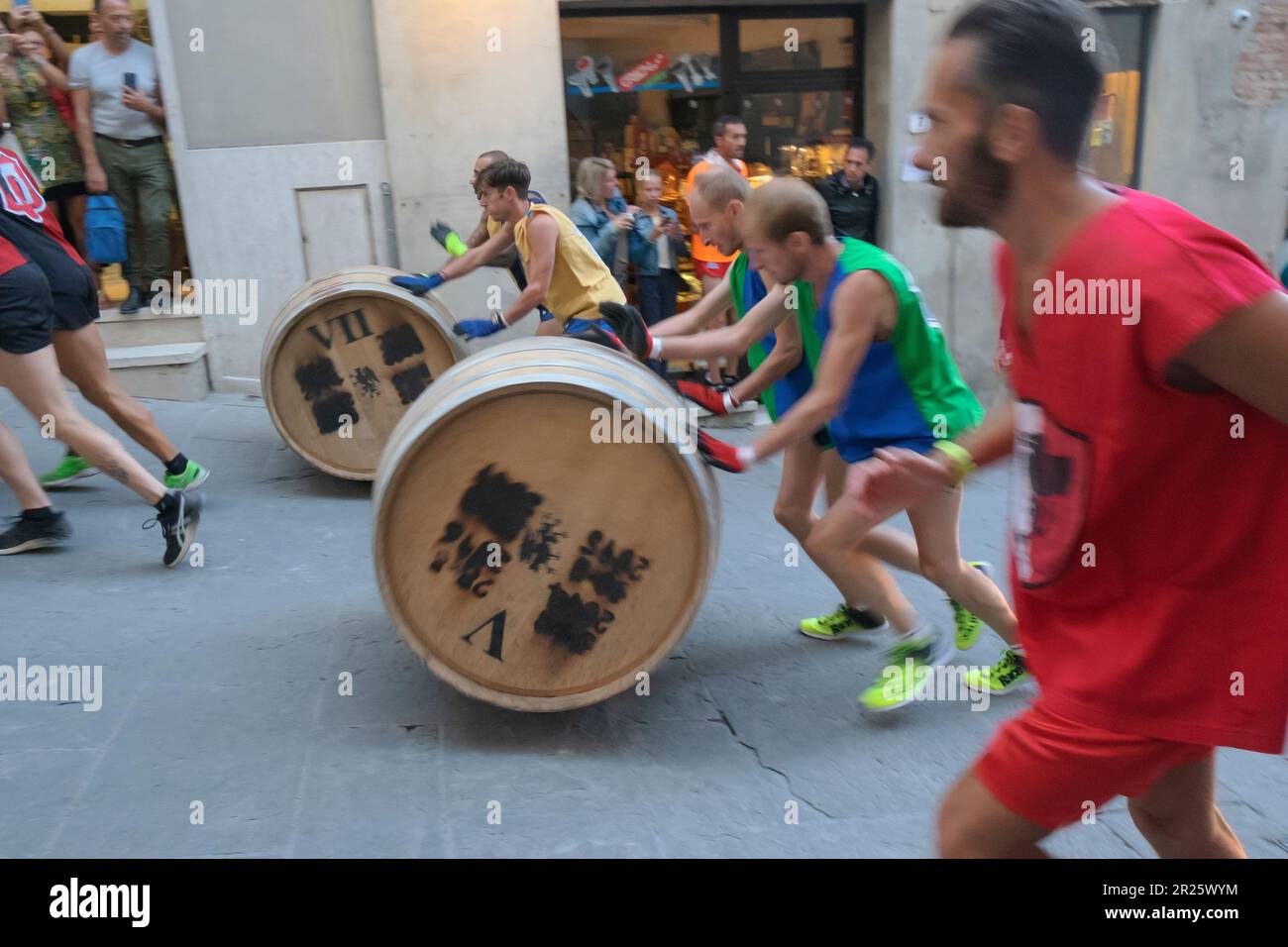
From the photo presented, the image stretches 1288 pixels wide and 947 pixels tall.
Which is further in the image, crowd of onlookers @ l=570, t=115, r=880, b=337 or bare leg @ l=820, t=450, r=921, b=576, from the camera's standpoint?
crowd of onlookers @ l=570, t=115, r=880, b=337

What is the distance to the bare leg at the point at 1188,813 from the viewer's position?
6.40 ft

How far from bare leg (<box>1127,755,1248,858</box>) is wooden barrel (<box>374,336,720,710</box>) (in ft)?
5.31

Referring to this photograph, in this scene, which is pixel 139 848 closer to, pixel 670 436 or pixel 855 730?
pixel 670 436

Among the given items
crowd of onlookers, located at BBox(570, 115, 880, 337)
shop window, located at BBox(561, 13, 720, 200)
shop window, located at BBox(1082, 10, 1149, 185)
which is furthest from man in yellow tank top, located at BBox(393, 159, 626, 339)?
shop window, located at BBox(1082, 10, 1149, 185)

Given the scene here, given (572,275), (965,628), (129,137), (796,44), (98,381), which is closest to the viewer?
(965,628)

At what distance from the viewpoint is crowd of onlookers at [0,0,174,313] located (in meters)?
7.49

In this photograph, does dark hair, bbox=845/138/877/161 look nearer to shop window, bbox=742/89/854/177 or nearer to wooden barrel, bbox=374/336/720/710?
shop window, bbox=742/89/854/177

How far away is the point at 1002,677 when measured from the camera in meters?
3.93

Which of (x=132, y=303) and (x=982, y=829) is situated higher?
(x=132, y=303)

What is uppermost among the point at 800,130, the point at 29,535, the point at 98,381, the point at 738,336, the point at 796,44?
the point at 796,44

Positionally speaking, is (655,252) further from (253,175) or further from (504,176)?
(253,175)

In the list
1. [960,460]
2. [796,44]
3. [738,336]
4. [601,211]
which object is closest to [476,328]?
[738,336]

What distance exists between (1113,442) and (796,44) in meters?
8.64
